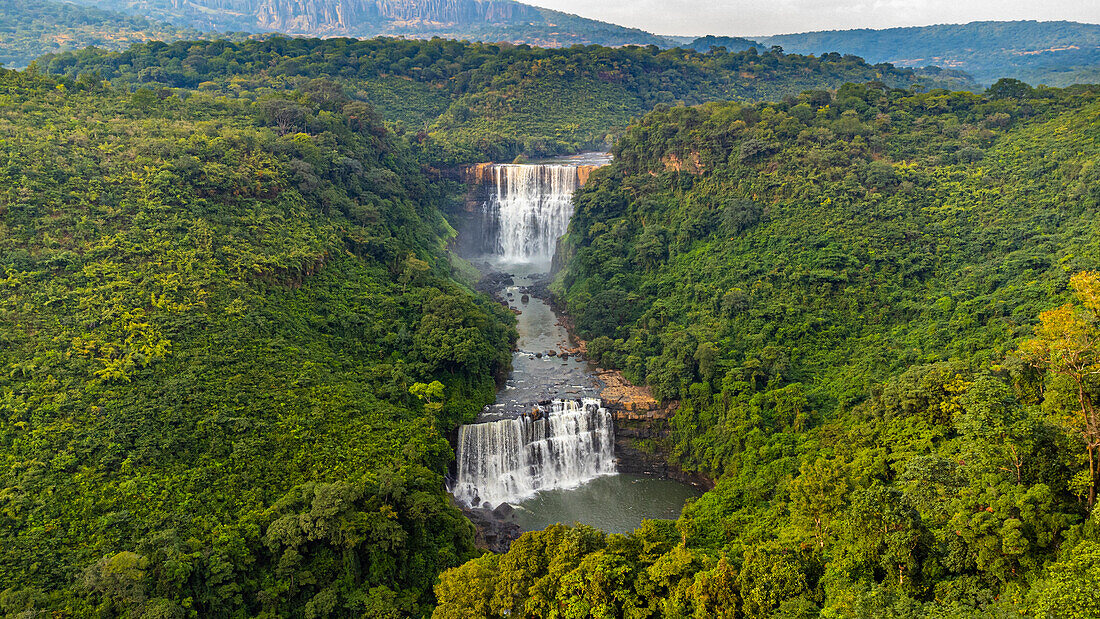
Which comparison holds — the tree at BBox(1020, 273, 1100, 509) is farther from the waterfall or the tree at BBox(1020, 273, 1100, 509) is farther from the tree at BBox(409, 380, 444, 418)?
the tree at BBox(409, 380, 444, 418)

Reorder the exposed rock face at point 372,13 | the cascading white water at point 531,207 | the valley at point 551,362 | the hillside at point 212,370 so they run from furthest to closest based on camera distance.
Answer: the exposed rock face at point 372,13
the cascading white water at point 531,207
the hillside at point 212,370
the valley at point 551,362

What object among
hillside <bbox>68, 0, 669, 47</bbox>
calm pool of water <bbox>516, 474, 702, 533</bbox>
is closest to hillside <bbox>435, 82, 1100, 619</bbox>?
calm pool of water <bbox>516, 474, 702, 533</bbox>

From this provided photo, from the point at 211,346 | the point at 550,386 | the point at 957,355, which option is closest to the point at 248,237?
the point at 211,346

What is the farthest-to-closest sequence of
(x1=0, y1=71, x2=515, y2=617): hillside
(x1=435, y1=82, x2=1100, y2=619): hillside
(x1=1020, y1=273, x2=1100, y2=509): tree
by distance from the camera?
(x1=0, y1=71, x2=515, y2=617): hillside
(x1=1020, y1=273, x2=1100, y2=509): tree
(x1=435, y1=82, x2=1100, y2=619): hillside

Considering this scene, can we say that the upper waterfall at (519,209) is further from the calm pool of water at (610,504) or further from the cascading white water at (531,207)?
the calm pool of water at (610,504)

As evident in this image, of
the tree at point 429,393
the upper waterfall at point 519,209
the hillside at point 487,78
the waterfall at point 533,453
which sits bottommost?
the waterfall at point 533,453

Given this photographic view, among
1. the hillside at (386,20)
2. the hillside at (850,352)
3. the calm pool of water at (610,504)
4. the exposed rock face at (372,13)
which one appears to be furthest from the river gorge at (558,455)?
the exposed rock face at (372,13)

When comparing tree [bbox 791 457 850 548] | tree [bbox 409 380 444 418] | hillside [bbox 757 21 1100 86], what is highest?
hillside [bbox 757 21 1100 86]

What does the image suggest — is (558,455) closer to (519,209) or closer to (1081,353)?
(1081,353)
